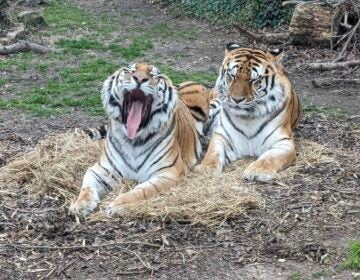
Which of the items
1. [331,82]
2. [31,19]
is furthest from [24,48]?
[331,82]

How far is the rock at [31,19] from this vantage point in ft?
46.0

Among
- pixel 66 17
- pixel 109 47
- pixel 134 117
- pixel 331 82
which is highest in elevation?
pixel 134 117

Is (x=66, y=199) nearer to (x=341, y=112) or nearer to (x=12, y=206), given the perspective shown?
(x=12, y=206)

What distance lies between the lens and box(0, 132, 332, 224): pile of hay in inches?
211

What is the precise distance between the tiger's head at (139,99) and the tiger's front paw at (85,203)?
0.54 metres

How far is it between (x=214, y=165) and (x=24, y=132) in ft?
7.42

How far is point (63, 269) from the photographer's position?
15.2ft

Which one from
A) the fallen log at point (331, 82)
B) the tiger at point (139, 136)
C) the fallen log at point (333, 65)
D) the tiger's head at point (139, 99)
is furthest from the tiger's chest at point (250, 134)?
the fallen log at point (333, 65)

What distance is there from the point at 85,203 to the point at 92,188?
24 centimetres

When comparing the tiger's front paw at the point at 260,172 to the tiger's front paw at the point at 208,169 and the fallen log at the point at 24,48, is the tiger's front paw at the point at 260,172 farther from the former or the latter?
the fallen log at the point at 24,48

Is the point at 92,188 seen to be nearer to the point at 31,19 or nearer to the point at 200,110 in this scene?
the point at 200,110

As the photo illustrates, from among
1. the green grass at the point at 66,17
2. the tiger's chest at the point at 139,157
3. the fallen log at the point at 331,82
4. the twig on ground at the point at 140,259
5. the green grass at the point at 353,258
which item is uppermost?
the tiger's chest at the point at 139,157

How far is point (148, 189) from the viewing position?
5.65 meters

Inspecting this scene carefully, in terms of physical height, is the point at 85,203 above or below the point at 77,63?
above
